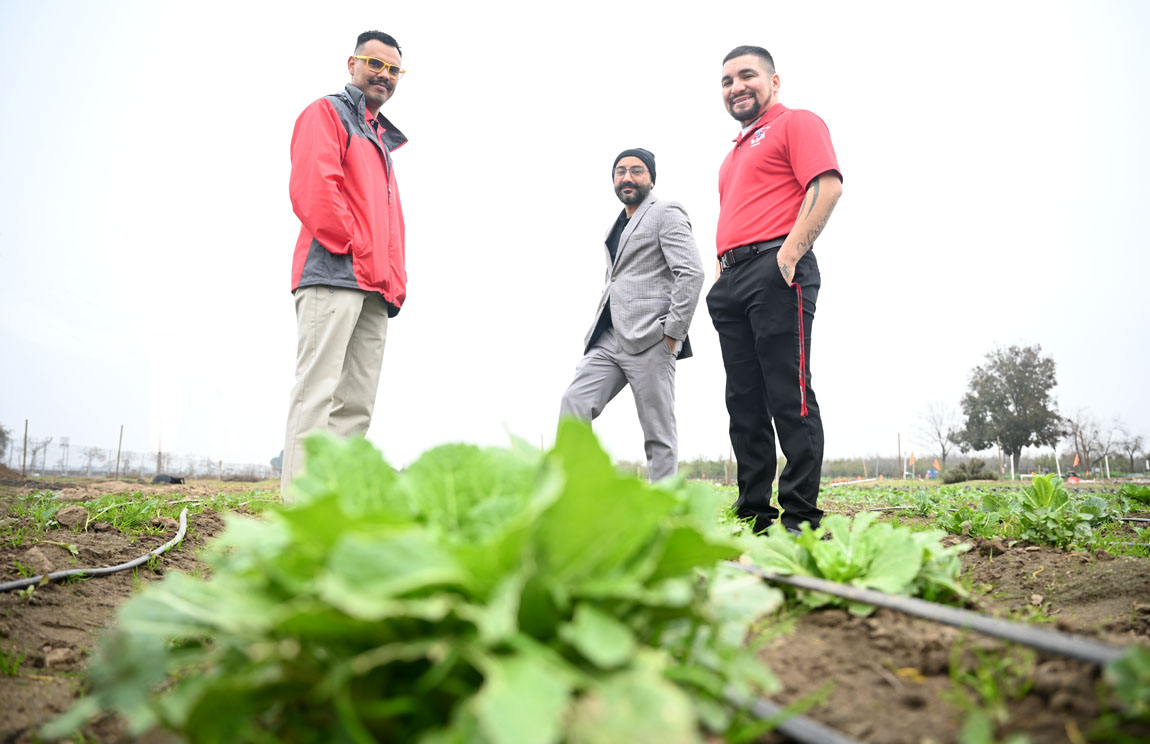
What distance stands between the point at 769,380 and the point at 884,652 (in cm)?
187

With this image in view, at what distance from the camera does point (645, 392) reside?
3.85m

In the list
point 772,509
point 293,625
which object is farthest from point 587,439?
point 772,509

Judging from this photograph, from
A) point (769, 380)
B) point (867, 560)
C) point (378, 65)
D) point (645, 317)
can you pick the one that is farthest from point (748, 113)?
point (867, 560)

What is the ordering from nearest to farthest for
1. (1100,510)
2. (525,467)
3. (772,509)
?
(525,467), (772,509), (1100,510)

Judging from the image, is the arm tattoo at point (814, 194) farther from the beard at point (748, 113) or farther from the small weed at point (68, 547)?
the small weed at point (68, 547)

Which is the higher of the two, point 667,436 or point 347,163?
point 347,163

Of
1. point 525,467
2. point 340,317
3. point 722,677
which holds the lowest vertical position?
point 722,677

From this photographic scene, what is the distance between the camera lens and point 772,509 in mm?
3518

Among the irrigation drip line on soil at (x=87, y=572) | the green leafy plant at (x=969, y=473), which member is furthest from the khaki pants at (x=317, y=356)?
the green leafy plant at (x=969, y=473)

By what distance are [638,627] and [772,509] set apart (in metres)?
2.75

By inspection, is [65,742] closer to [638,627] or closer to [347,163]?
[638,627]

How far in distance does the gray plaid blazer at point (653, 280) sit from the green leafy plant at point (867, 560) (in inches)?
78.7

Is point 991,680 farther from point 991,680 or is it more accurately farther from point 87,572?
point 87,572

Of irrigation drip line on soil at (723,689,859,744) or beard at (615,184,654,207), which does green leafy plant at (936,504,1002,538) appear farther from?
irrigation drip line on soil at (723,689,859,744)
